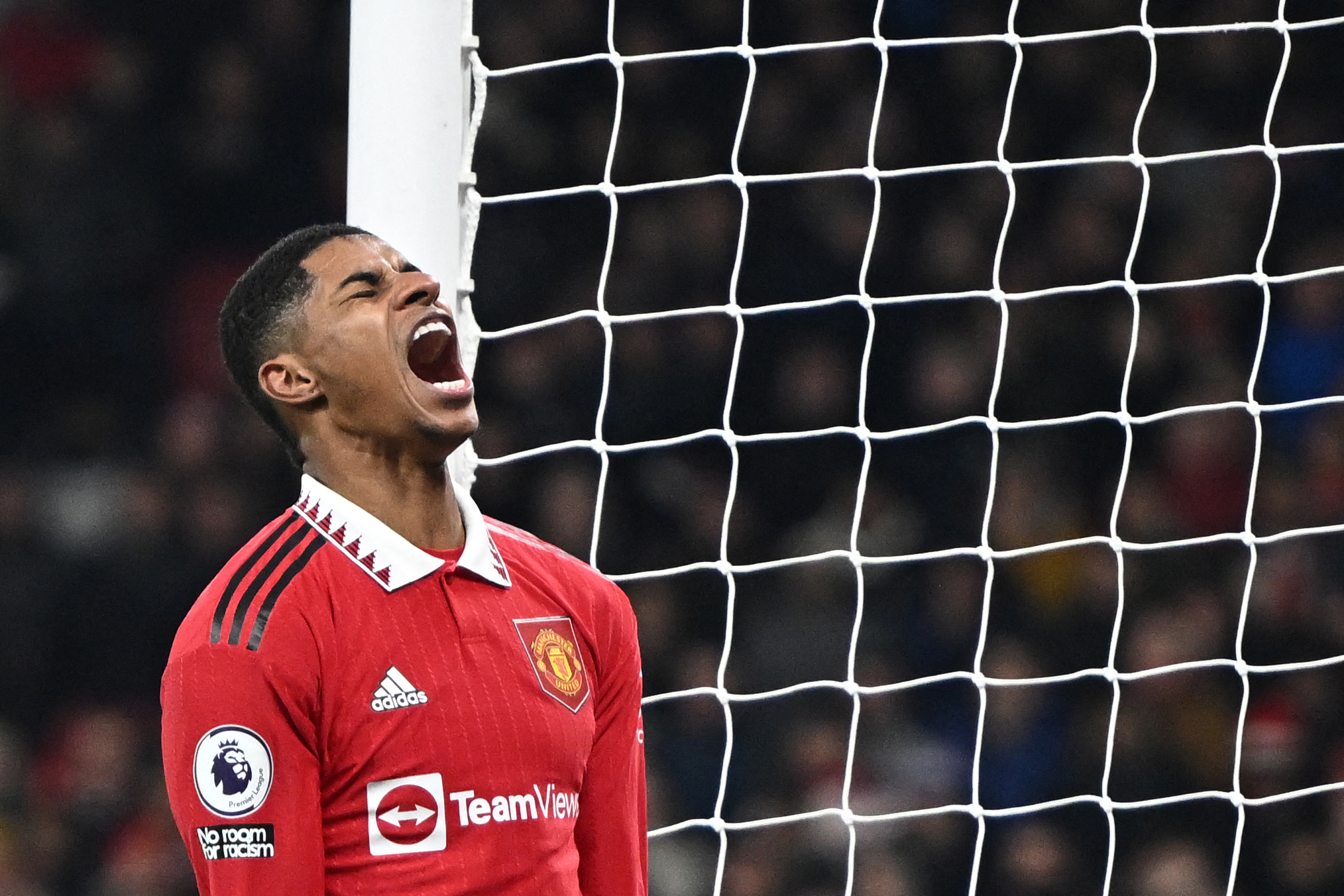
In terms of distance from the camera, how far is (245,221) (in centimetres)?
536

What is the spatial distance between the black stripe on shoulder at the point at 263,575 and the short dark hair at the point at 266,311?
12 centimetres

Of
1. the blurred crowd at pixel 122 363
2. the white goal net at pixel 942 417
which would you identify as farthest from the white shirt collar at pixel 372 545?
the blurred crowd at pixel 122 363

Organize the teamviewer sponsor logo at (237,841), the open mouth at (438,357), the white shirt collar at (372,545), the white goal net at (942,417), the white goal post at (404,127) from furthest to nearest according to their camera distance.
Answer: the white goal net at (942,417), the white goal post at (404,127), the open mouth at (438,357), the white shirt collar at (372,545), the teamviewer sponsor logo at (237,841)

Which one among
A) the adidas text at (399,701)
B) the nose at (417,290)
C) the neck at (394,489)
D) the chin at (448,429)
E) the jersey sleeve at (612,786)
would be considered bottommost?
the jersey sleeve at (612,786)

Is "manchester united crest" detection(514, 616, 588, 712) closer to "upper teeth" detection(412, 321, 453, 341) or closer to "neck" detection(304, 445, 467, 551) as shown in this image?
"neck" detection(304, 445, 467, 551)

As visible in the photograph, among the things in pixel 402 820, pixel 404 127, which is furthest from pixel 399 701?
pixel 404 127

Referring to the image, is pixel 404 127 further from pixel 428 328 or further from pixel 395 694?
pixel 395 694

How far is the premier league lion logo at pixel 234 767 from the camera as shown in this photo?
157 cm

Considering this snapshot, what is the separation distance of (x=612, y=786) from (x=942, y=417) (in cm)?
305

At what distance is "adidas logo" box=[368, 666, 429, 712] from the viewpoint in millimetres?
1638

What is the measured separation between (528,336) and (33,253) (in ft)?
5.34

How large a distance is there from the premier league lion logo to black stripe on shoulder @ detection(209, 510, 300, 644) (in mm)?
98

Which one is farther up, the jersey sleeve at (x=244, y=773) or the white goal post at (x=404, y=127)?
the white goal post at (x=404, y=127)

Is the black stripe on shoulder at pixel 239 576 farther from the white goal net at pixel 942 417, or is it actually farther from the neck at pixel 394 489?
the white goal net at pixel 942 417
